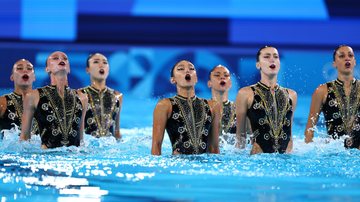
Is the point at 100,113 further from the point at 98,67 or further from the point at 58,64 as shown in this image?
the point at 58,64

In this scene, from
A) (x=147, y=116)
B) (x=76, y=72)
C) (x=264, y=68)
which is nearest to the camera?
(x=264, y=68)

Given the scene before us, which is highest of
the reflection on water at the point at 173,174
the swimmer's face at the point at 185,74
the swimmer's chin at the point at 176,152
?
the swimmer's face at the point at 185,74

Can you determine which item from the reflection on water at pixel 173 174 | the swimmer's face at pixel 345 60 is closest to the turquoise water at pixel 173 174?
the reflection on water at pixel 173 174

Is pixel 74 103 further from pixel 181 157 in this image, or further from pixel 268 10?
pixel 268 10

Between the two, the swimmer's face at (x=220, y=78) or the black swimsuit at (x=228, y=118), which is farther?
the black swimsuit at (x=228, y=118)

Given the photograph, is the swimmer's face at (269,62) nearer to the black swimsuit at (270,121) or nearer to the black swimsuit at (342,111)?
the black swimsuit at (270,121)

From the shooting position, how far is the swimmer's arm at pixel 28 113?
698 cm

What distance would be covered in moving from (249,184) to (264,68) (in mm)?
1744

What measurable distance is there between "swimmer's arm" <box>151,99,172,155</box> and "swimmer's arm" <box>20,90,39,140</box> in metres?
1.04

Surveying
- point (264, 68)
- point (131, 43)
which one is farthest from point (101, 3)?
point (264, 68)

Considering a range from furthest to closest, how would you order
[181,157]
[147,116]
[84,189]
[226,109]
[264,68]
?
[147,116]
[226,109]
[264,68]
[181,157]
[84,189]

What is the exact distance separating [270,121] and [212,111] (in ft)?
1.68

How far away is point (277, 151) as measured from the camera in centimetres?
700

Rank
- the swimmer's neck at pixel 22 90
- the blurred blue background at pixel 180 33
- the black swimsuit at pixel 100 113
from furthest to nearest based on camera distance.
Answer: the blurred blue background at pixel 180 33
the black swimsuit at pixel 100 113
the swimmer's neck at pixel 22 90
